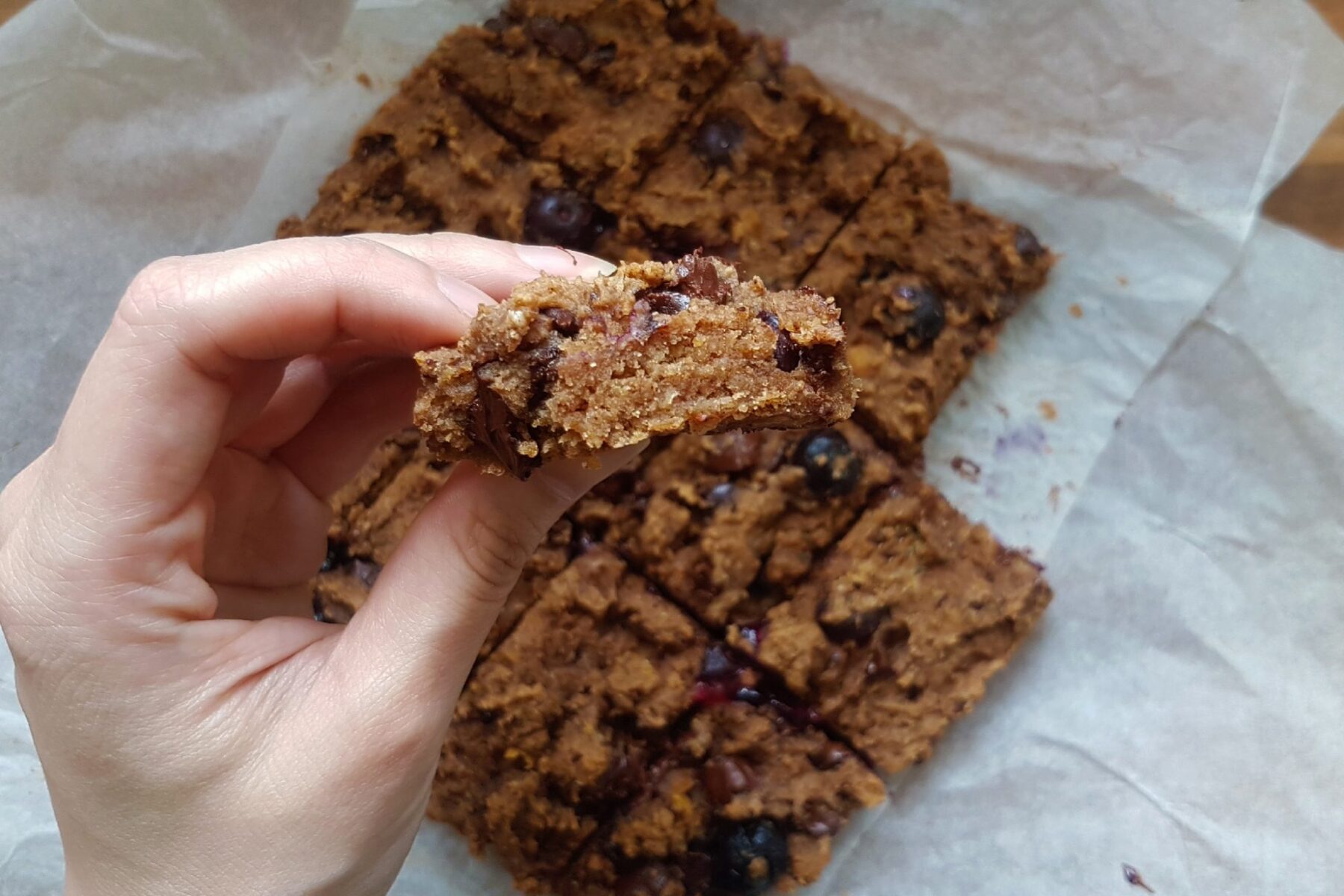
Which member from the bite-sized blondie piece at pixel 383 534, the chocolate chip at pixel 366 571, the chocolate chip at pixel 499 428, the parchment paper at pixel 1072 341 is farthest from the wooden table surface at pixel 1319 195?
the chocolate chip at pixel 366 571

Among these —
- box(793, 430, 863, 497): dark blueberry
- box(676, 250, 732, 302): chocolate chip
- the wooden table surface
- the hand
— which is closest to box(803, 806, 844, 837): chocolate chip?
box(793, 430, 863, 497): dark blueberry

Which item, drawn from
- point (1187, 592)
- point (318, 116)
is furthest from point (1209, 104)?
point (318, 116)

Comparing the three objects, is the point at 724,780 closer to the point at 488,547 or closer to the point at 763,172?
the point at 488,547

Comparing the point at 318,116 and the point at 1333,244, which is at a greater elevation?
the point at 1333,244


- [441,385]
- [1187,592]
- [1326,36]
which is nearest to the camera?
[441,385]

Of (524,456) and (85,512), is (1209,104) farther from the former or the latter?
(85,512)
